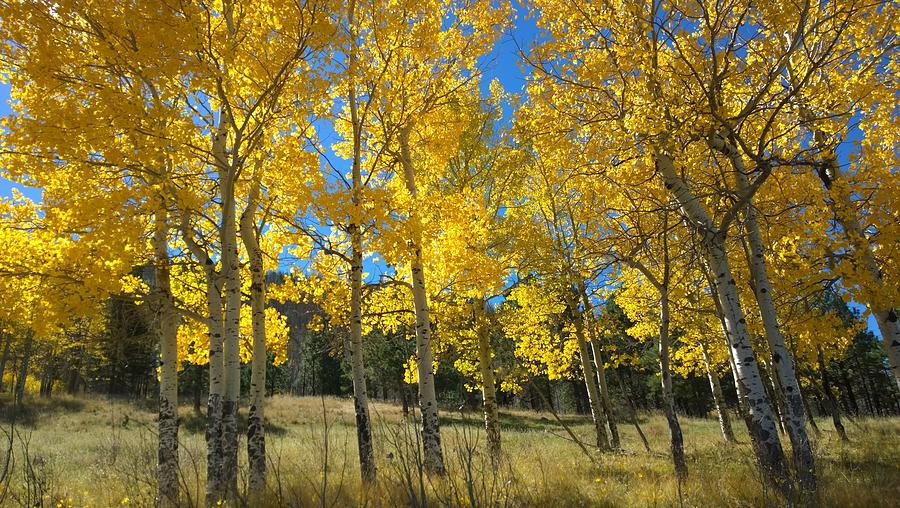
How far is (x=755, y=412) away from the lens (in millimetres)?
4961

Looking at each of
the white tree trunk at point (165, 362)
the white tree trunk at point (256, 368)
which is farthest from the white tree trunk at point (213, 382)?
the white tree trunk at point (165, 362)

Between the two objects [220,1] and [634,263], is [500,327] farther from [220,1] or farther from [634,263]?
[220,1]

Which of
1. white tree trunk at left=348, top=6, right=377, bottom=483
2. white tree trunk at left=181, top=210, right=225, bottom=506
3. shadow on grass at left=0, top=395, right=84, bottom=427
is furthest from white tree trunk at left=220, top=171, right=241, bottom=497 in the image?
shadow on grass at left=0, top=395, right=84, bottom=427

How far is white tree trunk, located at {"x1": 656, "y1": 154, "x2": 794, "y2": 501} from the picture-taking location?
4.72 m

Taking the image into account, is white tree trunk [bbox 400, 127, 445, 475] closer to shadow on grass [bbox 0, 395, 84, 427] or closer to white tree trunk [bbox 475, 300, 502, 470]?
white tree trunk [bbox 475, 300, 502, 470]

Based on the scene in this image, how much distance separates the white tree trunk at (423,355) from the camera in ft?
20.6

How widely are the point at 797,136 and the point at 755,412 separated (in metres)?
5.32

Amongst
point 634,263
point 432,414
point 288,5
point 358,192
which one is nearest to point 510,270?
point 634,263

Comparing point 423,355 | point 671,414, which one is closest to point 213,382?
point 423,355

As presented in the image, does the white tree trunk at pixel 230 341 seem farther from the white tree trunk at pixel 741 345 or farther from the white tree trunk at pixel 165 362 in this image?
the white tree trunk at pixel 741 345

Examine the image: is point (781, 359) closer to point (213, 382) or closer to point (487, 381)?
point (487, 381)

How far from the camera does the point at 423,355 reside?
691cm

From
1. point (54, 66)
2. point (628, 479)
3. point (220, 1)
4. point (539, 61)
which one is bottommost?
point (628, 479)

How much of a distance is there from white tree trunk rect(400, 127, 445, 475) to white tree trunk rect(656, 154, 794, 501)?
3.28 meters
